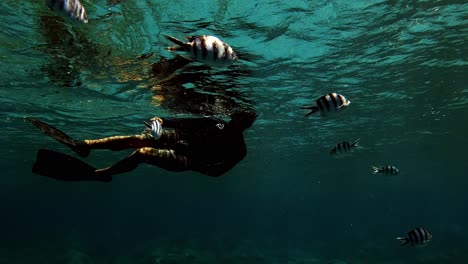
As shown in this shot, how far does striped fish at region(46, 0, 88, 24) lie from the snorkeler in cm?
271

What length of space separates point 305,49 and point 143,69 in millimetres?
6664

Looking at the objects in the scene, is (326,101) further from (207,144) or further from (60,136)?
(60,136)

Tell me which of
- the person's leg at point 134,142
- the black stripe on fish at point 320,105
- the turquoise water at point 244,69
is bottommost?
the person's leg at point 134,142

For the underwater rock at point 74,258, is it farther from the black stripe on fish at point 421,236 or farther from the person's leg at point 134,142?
the black stripe on fish at point 421,236

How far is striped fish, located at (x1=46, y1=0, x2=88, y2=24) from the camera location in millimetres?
4348

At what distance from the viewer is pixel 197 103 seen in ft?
54.3

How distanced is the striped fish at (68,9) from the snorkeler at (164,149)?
2711 millimetres

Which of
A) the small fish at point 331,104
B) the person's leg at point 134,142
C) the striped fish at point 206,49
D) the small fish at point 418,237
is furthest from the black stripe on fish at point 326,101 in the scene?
the small fish at point 418,237

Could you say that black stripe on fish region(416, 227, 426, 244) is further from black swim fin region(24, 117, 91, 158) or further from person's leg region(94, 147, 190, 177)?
black swim fin region(24, 117, 91, 158)

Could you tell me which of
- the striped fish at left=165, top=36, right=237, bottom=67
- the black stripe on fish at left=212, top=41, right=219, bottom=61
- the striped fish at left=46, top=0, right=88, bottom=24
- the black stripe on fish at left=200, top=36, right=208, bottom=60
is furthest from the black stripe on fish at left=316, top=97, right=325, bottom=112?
the striped fish at left=46, top=0, right=88, bottom=24

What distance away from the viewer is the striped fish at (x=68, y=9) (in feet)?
14.3

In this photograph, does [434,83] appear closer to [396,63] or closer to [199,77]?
[396,63]

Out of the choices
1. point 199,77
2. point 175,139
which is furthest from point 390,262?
point 175,139

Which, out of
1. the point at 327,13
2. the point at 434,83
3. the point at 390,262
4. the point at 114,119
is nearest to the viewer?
the point at 327,13
